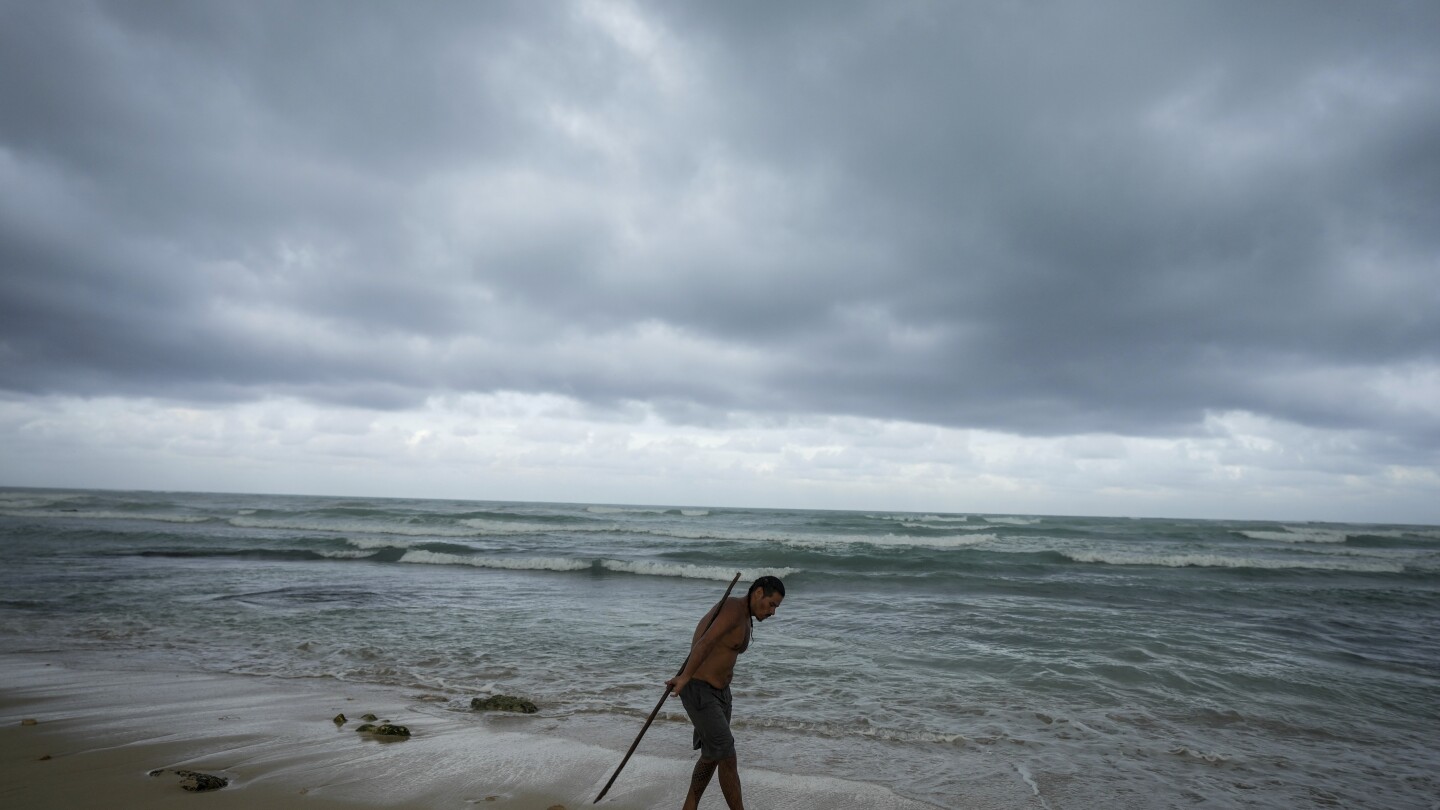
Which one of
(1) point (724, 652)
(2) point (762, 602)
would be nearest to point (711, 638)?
(1) point (724, 652)

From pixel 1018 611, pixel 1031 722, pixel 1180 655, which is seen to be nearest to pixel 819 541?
pixel 1018 611

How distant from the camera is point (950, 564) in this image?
23.5m

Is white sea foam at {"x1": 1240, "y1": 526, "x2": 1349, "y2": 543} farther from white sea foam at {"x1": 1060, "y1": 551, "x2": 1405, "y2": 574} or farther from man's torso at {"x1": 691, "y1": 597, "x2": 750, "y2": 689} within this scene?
man's torso at {"x1": 691, "y1": 597, "x2": 750, "y2": 689}

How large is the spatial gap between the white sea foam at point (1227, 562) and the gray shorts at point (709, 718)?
26.2m

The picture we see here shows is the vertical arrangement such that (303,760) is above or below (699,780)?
below

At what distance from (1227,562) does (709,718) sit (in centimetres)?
2892

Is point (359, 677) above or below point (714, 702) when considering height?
below

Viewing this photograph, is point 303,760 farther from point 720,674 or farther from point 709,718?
point 720,674

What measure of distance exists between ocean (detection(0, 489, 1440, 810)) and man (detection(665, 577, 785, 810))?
1.21 metres

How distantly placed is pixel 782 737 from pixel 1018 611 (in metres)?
9.89

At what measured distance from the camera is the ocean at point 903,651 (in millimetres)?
5922

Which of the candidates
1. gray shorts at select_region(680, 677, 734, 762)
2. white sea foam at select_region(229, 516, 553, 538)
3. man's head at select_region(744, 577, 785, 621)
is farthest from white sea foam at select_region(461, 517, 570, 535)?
man's head at select_region(744, 577, 785, 621)

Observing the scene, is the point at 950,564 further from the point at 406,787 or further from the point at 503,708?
the point at 406,787

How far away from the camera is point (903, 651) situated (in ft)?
33.8
